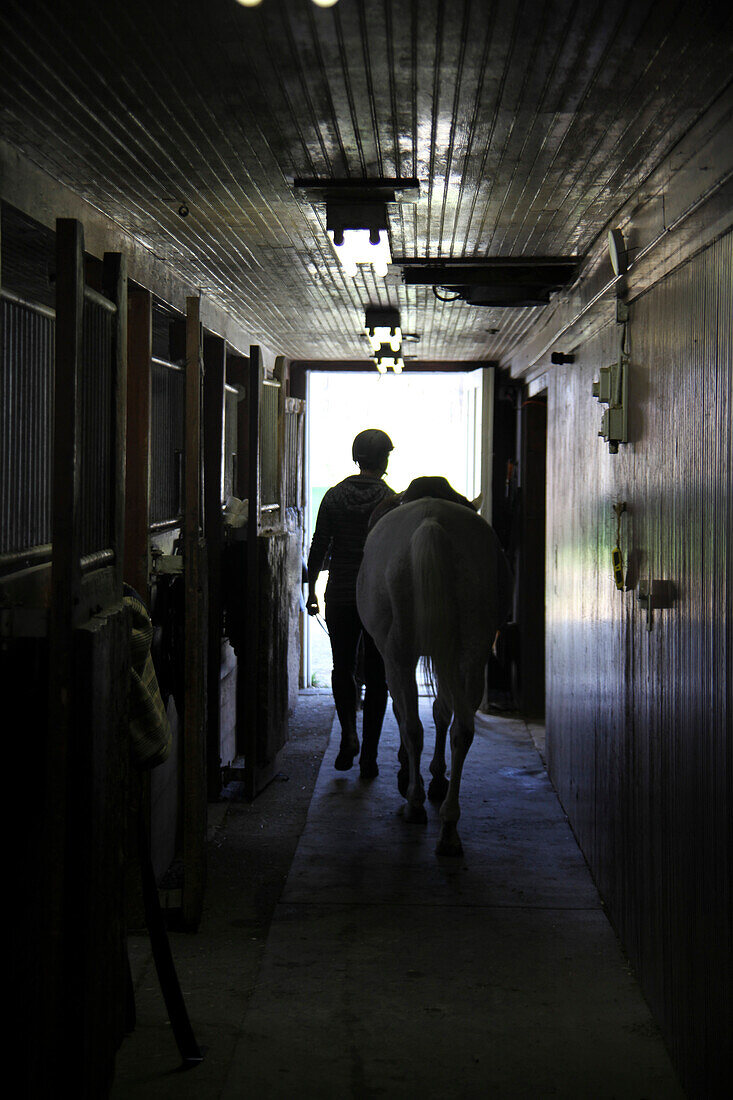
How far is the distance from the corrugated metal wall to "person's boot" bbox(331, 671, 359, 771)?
5.27ft

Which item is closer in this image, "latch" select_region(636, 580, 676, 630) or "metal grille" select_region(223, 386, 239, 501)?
"latch" select_region(636, 580, 676, 630)

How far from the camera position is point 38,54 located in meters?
2.08

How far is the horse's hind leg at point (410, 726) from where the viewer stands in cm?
411

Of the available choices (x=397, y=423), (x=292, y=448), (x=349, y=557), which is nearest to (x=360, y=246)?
(x=349, y=557)

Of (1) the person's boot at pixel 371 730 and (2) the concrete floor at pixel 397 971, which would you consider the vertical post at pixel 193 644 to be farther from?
(1) the person's boot at pixel 371 730

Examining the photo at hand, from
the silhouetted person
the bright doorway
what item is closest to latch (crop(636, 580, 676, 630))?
the silhouetted person

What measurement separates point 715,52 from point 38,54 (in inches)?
52.9

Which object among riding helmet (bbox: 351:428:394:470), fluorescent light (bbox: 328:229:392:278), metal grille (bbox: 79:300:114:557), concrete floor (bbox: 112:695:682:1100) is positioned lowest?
concrete floor (bbox: 112:695:682:1100)

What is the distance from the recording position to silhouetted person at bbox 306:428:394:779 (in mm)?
5074

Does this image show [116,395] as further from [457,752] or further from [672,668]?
[457,752]

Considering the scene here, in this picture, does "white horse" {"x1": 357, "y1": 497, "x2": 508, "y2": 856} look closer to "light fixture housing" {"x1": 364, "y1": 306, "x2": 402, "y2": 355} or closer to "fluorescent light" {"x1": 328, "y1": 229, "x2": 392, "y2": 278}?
"fluorescent light" {"x1": 328, "y1": 229, "x2": 392, "y2": 278}

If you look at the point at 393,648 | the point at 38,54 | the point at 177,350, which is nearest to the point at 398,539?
the point at 393,648

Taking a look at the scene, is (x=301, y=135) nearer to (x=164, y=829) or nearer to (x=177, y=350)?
(x=177, y=350)

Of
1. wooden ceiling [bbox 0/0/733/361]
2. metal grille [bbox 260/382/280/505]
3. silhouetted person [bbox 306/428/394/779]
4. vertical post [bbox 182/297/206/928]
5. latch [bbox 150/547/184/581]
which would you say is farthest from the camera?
metal grille [bbox 260/382/280/505]
